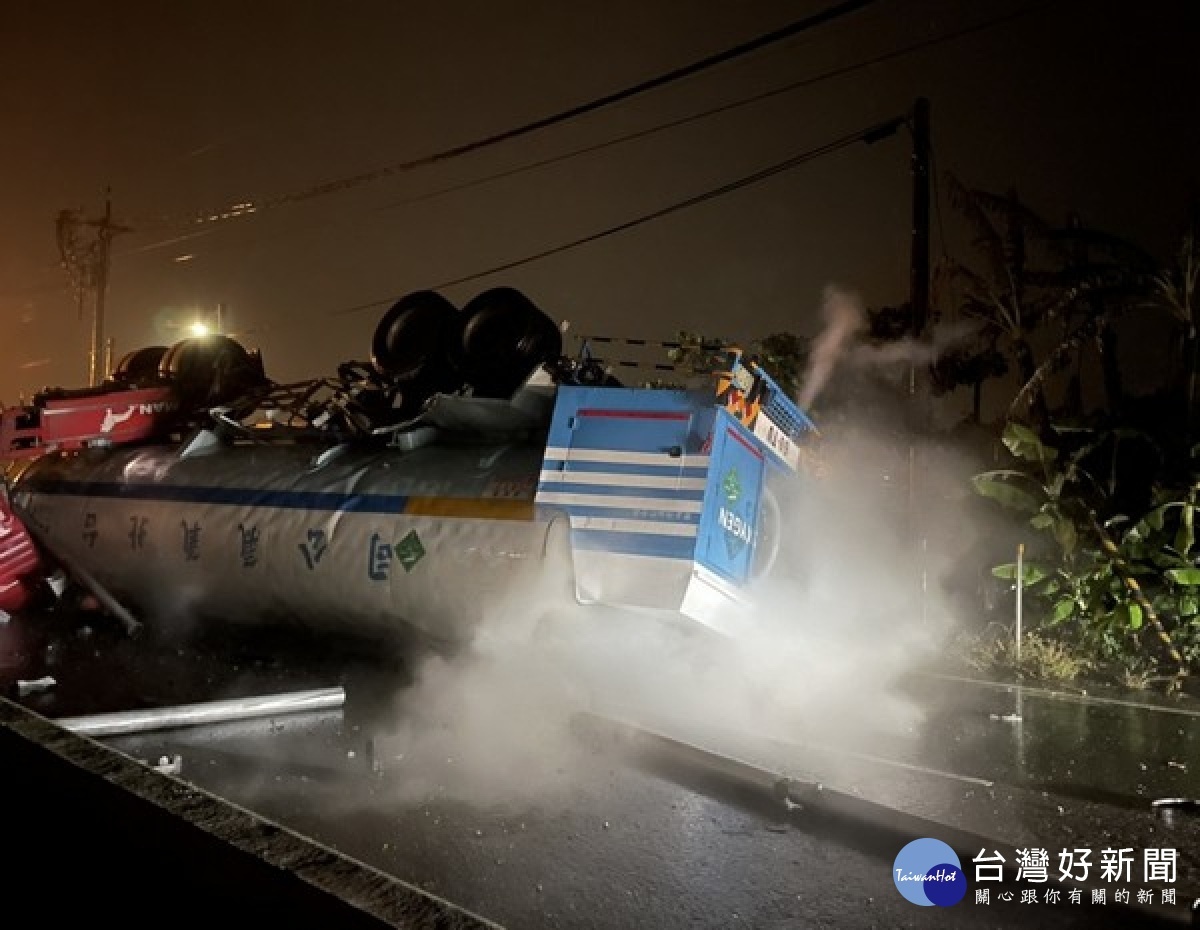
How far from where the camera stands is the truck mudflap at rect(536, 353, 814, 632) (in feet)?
18.7

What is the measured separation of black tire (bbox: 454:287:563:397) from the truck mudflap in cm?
116

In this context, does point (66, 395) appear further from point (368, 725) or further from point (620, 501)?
point (620, 501)

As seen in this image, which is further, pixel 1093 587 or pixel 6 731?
pixel 1093 587

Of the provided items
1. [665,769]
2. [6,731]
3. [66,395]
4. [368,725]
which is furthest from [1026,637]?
[66,395]

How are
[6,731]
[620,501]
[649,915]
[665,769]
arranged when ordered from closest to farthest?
[649,915] → [6,731] → [665,769] → [620,501]

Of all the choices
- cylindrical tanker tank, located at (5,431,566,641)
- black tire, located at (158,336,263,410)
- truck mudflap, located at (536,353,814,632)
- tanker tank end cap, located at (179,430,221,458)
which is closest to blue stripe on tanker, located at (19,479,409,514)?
cylindrical tanker tank, located at (5,431,566,641)

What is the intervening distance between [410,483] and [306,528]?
3.39 feet

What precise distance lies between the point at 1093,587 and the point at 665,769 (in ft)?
18.8

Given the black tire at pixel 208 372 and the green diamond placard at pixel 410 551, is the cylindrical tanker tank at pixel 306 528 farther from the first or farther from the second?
the black tire at pixel 208 372

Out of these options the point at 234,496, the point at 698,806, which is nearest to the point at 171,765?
the point at 698,806

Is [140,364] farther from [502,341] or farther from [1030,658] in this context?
[1030,658]

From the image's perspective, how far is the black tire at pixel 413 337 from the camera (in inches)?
314

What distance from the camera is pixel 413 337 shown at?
824 cm

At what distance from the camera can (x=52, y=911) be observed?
303 centimetres
